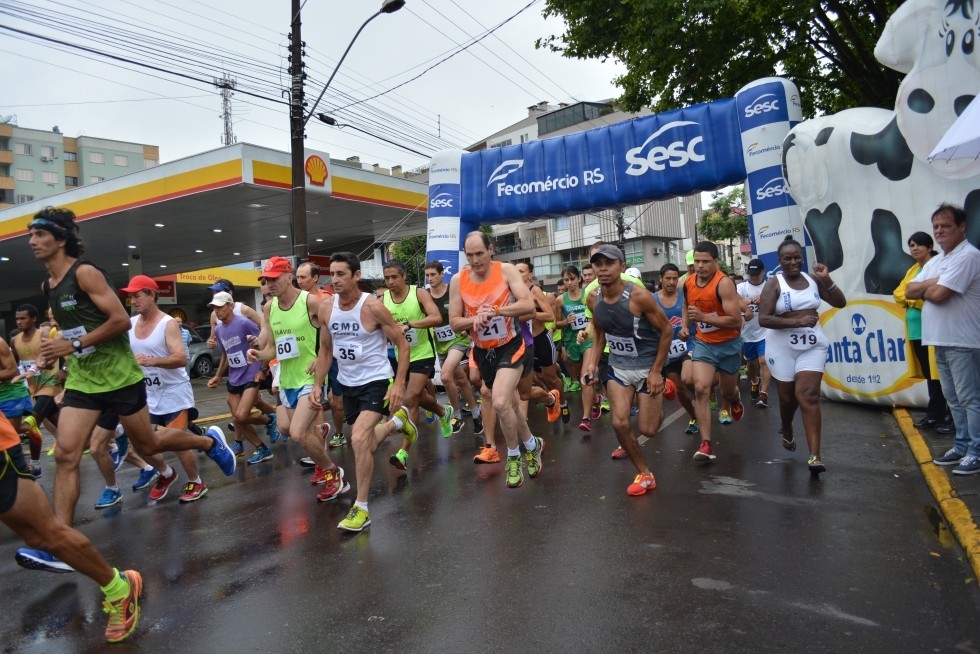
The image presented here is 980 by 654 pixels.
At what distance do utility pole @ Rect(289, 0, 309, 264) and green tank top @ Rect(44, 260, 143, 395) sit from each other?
8672mm

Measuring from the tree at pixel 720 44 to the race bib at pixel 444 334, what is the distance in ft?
26.8

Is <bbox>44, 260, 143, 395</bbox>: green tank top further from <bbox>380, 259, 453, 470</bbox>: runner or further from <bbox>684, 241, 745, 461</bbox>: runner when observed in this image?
<bbox>684, 241, 745, 461</bbox>: runner

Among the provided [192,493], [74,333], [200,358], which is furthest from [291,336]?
[200,358]

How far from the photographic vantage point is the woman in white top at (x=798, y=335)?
592cm

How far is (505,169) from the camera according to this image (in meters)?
14.6

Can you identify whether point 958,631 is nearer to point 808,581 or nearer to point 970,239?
point 808,581

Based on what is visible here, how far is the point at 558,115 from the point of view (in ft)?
168

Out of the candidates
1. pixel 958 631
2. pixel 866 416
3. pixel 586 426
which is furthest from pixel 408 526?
pixel 866 416

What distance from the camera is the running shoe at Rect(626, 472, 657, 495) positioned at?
5652 millimetres

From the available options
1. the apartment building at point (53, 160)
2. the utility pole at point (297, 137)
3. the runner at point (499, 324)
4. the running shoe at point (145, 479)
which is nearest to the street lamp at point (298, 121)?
the utility pole at point (297, 137)

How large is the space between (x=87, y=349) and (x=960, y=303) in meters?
6.29

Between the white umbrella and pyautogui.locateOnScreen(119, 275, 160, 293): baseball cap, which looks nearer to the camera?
the white umbrella

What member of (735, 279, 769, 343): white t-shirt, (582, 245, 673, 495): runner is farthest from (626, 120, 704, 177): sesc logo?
(582, 245, 673, 495): runner

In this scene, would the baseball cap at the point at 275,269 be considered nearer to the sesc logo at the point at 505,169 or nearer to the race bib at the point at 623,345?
the race bib at the point at 623,345
